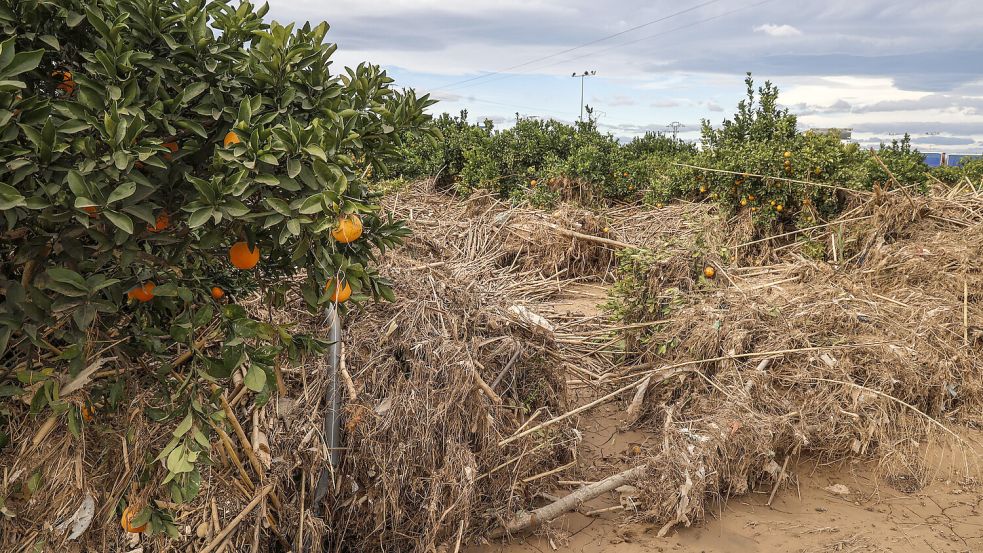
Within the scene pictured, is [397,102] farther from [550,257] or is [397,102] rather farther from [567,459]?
[550,257]

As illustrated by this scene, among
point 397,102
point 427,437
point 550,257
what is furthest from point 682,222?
point 397,102

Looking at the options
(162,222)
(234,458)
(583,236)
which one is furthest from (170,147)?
(583,236)

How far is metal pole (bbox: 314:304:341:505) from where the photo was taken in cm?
346

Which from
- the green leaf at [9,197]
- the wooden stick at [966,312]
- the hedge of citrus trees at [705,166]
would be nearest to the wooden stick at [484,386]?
the green leaf at [9,197]

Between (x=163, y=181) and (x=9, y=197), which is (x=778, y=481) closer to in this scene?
(x=163, y=181)

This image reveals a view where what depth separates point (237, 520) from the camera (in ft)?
10.3

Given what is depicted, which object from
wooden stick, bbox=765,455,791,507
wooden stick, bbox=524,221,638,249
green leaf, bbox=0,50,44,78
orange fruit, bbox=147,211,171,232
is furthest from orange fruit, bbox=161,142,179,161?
wooden stick, bbox=524,221,638,249

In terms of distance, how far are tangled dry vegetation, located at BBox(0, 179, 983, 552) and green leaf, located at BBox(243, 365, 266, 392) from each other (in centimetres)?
78

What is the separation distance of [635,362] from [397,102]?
4.12m

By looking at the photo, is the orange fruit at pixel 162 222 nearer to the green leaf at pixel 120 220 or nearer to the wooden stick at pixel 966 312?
the green leaf at pixel 120 220

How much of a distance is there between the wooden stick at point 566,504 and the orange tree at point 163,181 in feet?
6.29

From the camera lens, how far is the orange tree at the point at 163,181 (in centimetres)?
204

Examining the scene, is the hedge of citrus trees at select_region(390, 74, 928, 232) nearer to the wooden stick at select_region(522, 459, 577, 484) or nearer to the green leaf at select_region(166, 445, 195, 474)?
the wooden stick at select_region(522, 459, 577, 484)

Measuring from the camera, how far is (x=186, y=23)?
2248 millimetres
